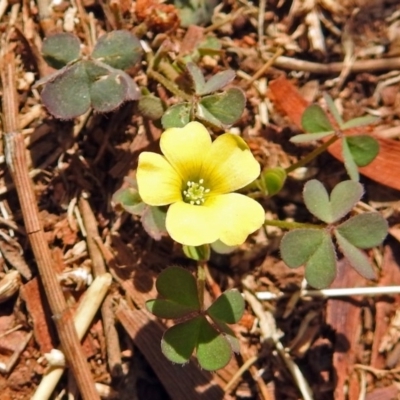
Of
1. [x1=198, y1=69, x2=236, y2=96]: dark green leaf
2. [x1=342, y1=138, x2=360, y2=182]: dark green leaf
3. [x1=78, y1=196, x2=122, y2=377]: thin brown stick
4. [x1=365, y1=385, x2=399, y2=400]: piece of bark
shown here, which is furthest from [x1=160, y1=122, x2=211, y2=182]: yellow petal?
[x1=365, y1=385, x2=399, y2=400]: piece of bark

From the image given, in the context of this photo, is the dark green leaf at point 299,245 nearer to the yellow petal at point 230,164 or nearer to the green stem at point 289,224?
the green stem at point 289,224

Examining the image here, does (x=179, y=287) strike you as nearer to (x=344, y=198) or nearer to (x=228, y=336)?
(x=228, y=336)

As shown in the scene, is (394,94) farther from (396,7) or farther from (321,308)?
(321,308)

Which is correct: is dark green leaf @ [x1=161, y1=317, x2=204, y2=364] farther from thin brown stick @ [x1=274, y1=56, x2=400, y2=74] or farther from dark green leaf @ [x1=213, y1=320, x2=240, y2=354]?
thin brown stick @ [x1=274, y1=56, x2=400, y2=74]

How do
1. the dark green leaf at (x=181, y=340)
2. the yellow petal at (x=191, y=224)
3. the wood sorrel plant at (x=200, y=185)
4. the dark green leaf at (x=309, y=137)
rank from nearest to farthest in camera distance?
the yellow petal at (x=191, y=224)
the wood sorrel plant at (x=200, y=185)
the dark green leaf at (x=181, y=340)
the dark green leaf at (x=309, y=137)

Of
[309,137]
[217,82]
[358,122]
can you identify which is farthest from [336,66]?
[217,82]

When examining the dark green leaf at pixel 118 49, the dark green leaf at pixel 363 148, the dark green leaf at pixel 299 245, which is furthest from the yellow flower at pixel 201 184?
the dark green leaf at pixel 363 148

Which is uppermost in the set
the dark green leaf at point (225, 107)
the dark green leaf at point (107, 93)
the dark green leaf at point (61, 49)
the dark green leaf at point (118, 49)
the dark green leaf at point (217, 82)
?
the dark green leaf at point (61, 49)
